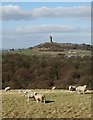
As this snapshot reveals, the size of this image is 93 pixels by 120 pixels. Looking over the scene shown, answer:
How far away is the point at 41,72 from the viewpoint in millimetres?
65312

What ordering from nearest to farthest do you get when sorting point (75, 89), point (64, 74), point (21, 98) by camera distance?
point (21, 98) < point (75, 89) < point (64, 74)

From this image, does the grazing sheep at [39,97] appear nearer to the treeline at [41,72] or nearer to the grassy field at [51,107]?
the grassy field at [51,107]

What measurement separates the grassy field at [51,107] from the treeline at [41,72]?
1083 inches

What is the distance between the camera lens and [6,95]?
2925 centimetres

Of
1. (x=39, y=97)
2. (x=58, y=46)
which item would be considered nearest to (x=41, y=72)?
(x=39, y=97)

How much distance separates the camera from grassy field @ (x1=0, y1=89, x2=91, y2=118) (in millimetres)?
24000

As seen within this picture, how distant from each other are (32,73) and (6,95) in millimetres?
36820

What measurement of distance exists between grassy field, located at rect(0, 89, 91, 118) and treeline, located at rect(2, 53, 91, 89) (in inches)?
1083

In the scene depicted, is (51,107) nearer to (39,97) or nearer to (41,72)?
(39,97)

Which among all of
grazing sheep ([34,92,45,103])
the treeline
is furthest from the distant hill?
grazing sheep ([34,92,45,103])

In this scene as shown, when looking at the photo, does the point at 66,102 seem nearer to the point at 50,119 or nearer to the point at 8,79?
the point at 50,119

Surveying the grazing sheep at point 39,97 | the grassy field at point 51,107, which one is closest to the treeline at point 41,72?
the grassy field at point 51,107

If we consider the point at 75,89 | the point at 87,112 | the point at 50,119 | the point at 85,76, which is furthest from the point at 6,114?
the point at 85,76

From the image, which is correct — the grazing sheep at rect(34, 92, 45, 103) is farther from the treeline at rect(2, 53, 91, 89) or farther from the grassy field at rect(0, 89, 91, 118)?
the treeline at rect(2, 53, 91, 89)
